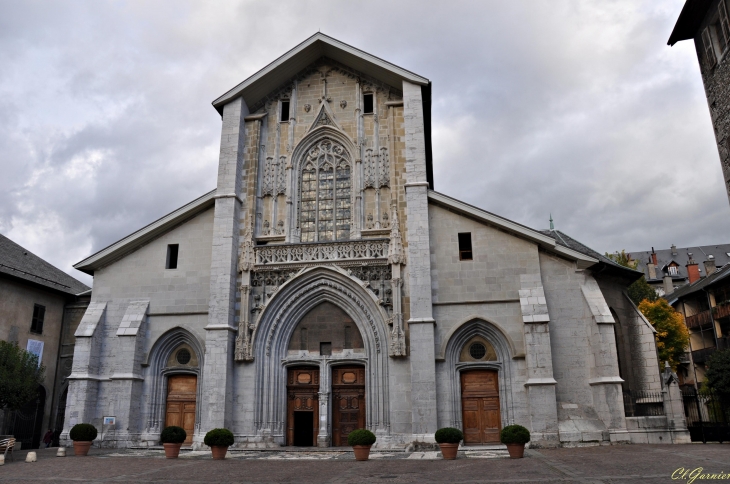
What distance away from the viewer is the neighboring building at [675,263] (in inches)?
2594

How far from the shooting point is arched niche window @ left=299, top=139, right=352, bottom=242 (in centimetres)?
2478

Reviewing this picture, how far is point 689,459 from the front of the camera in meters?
14.9

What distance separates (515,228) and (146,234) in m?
15.4

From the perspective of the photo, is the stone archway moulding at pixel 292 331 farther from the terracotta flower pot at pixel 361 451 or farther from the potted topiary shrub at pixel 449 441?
the potted topiary shrub at pixel 449 441

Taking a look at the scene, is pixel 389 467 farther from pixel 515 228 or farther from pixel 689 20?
pixel 689 20

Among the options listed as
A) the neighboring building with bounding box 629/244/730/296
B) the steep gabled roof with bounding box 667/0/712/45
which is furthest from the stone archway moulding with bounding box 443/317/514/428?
the neighboring building with bounding box 629/244/730/296

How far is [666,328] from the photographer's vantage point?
43.6 meters

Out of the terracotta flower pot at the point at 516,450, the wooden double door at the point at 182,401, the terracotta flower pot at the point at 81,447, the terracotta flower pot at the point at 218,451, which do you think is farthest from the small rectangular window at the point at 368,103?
the terracotta flower pot at the point at 81,447

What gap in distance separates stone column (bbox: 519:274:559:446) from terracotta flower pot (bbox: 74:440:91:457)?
15596 millimetres

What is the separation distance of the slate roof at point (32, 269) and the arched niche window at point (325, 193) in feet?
45.7

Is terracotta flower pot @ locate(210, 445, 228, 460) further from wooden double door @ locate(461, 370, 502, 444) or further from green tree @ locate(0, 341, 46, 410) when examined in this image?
wooden double door @ locate(461, 370, 502, 444)

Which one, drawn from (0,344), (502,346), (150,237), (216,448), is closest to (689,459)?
(502,346)

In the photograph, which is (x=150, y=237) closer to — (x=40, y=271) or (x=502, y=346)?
(x=40, y=271)

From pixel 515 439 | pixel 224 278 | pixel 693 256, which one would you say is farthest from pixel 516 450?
pixel 693 256
